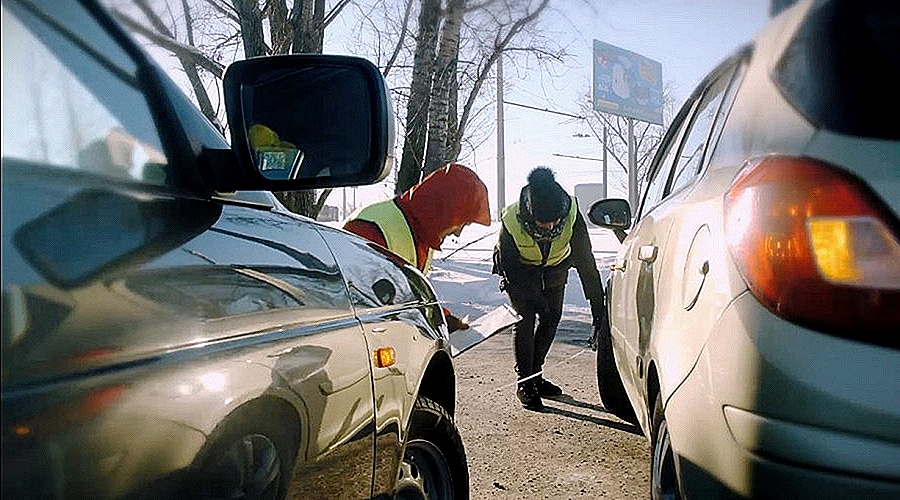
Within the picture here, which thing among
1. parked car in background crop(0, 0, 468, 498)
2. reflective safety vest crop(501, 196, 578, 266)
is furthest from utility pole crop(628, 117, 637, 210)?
parked car in background crop(0, 0, 468, 498)

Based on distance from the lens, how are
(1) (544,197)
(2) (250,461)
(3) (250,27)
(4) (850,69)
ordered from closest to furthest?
(2) (250,461) < (4) (850,69) < (1) (544,197) < (3) (250,27)

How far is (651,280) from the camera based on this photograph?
2561mm

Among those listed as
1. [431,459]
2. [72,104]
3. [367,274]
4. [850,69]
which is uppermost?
[850,69]

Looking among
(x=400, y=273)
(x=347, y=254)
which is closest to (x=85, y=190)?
(x=347, y=254)

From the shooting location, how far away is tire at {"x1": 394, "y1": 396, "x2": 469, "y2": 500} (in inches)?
93.7

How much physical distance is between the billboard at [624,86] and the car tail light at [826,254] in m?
32.1

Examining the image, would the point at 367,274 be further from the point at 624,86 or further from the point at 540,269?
the point at 624,86

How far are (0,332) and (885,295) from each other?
1.34 meters

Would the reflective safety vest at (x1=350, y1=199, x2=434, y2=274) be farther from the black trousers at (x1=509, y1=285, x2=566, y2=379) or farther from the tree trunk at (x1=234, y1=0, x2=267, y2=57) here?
the tree trunk at (x1=234, y1=0, x2=267, y2=57)

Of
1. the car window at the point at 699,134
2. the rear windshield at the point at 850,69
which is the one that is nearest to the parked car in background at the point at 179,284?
the rear windshield at the point at 850,69

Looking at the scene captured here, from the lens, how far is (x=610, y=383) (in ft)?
15.4

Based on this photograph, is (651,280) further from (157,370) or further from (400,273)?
(157,370)

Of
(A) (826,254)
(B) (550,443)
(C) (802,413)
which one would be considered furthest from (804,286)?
(B) (550,443)

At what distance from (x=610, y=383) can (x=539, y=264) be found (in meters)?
1.19
